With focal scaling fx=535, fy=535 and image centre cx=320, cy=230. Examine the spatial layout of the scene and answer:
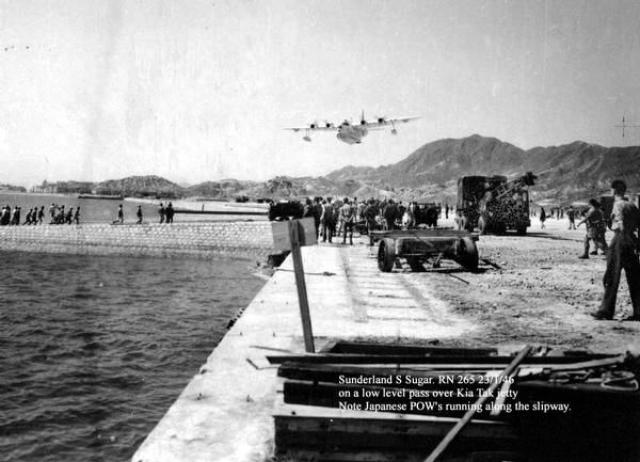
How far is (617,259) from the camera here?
7.48m

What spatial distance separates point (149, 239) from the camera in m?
32.0

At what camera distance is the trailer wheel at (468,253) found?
546 inches

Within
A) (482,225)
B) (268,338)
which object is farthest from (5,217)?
(268,338)

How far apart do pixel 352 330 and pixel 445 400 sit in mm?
3760

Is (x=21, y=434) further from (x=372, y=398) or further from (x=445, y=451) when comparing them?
(x=445, y=451)

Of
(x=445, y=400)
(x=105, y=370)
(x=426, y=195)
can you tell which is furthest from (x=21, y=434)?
(x=426, y=195)

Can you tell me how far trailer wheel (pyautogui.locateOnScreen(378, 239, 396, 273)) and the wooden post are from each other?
817 cm

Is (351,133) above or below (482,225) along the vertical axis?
above

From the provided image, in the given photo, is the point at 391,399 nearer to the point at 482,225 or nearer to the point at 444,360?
the point at 444,360

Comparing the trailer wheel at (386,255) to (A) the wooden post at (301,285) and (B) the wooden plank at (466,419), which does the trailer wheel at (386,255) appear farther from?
(B) the wooden plank at (466,419)

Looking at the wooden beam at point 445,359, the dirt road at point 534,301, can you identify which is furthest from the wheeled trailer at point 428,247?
the wooden beam at point 445,359

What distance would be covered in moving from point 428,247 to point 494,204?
1545 centimetres

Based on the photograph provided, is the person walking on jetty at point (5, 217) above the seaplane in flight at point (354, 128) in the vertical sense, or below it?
below

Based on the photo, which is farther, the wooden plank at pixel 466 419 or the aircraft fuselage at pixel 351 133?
the aircraft fuselage at pixel 351 133
